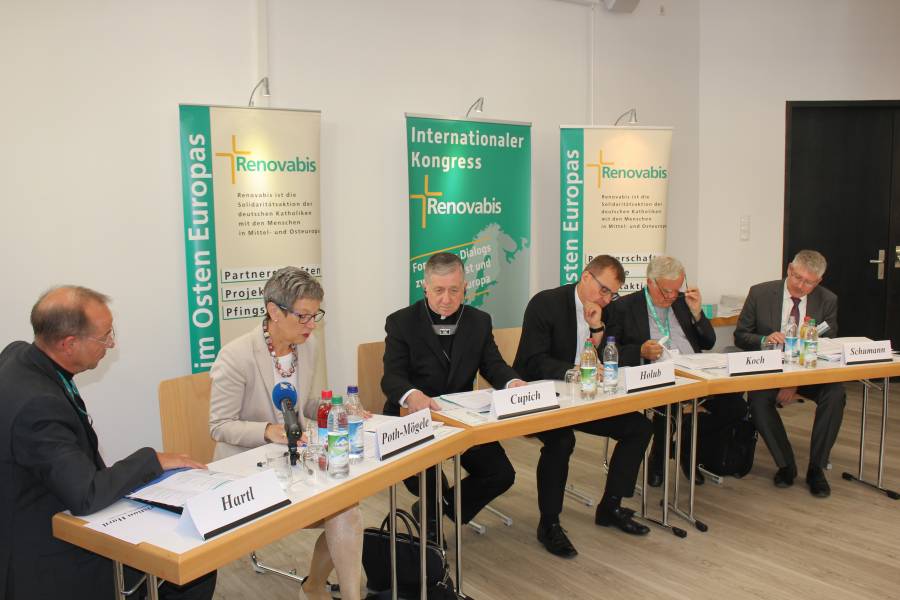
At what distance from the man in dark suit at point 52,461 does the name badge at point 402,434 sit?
0.65 m

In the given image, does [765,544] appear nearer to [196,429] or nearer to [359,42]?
[196,429]

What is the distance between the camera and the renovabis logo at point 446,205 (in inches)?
199

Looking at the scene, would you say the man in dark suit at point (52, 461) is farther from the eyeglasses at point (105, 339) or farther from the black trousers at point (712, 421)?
the black trousers at point (712, 421)

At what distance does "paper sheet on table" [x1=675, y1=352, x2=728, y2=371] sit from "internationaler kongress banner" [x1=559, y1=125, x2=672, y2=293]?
5.85ft

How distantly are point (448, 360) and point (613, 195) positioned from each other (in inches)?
114

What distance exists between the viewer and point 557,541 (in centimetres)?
347

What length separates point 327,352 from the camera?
5.13 m

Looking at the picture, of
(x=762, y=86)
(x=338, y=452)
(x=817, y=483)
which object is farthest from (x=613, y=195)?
(x=338, y=452)

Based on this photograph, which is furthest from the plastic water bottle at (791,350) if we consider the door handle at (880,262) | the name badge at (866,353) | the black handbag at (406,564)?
the door handle at (880,262)

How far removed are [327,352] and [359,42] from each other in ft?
6.94

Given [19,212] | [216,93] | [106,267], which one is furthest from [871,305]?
[19,212]

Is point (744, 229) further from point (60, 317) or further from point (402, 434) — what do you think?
point (60, 317)

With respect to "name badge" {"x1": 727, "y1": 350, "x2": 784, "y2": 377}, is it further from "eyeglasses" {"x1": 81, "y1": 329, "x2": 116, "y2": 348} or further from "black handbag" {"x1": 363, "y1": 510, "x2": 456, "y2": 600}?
"eyeglasses" {"x1": 81, "y1": 329, "x2": 116, "y2": 348}

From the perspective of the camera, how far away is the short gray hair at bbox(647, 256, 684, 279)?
3.97m
